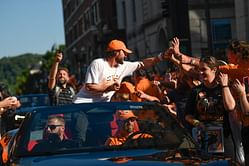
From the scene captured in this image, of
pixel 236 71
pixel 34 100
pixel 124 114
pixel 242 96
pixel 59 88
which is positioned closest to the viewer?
pixel 124 114

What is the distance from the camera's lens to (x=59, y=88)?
11562mm

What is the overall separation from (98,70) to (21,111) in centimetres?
738

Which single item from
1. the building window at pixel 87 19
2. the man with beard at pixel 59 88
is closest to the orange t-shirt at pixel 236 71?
the man with beard at pixel 59 88

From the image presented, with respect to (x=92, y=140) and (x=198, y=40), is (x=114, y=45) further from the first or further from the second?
(x=198, y=40)

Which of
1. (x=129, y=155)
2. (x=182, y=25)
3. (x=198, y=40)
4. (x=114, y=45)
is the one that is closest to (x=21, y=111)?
(x=182, y=25)

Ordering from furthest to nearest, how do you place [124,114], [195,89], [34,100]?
[34,100], [195,89], [124,114]

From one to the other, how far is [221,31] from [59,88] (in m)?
19.5

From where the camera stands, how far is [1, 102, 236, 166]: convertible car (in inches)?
214

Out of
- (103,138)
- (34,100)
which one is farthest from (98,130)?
(34,100)

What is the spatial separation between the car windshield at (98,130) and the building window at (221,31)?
76.7 ft

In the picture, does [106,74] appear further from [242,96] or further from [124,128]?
[124,128]

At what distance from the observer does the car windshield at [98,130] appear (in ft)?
19.4

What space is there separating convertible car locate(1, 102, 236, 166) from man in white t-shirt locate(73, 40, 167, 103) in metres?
2.29

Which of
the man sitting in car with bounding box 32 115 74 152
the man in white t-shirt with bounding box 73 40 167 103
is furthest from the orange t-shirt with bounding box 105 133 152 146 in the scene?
the man in white t-shirt with bounding box 73 40 167 103
